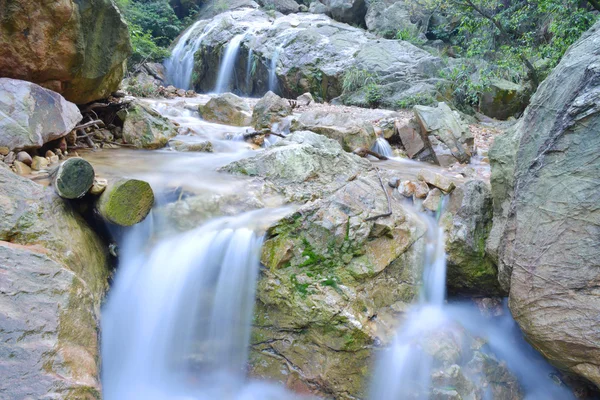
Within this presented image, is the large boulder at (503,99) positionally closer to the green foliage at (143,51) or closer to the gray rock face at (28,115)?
the gray rock face at (28,115)

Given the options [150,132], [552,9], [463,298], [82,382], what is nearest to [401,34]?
[552,9]

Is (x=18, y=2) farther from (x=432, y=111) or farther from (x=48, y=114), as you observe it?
(x=432, y=111)

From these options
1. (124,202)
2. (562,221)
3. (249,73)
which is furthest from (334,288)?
(249,73)

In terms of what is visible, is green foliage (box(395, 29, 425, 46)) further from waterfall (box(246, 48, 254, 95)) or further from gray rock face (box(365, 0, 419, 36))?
waterfall (box(246, 48, 254, 95))

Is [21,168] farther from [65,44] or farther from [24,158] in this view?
[65,44]

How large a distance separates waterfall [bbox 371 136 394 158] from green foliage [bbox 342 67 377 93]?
17.7ft

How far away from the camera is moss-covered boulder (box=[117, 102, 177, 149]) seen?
5738 mm

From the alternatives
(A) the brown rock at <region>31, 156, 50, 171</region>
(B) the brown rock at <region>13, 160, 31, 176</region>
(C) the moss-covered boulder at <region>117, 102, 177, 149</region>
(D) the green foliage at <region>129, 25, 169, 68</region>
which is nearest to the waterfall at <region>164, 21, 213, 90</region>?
(D) the green foliage at <region>129, 25, 169, 68</region>

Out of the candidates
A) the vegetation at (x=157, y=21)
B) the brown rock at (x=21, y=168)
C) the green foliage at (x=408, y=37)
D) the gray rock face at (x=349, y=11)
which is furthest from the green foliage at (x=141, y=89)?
the gray rock face at (x=349, y=11)

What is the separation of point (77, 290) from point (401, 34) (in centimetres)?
1624

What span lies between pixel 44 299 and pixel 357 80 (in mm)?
11209

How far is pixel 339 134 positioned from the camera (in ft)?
21.3

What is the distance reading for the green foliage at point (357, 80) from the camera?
11844mm

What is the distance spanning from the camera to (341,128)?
667cm
